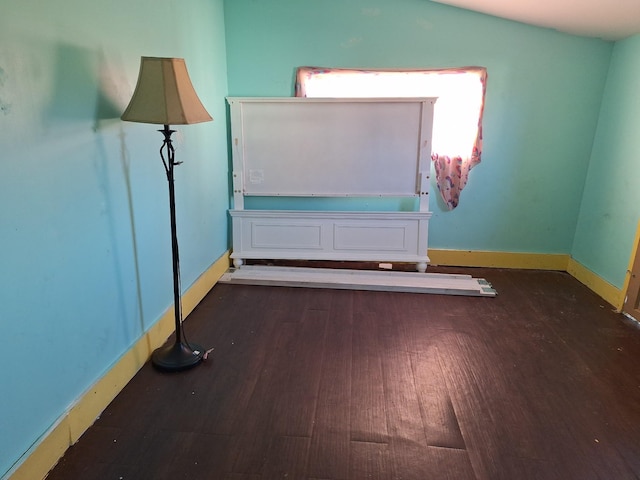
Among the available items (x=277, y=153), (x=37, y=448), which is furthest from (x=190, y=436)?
(x=277, y=153)

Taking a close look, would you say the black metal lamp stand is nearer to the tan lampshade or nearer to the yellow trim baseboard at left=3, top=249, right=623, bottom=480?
the yellow trim baseboard at left=3, top=249, right=623, bottom=480

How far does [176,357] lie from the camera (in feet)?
7.68

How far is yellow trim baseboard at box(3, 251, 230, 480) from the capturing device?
1.58 meters

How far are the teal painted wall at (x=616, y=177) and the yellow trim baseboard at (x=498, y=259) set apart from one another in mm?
254

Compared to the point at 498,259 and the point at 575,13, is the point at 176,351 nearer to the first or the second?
the point at 498,259

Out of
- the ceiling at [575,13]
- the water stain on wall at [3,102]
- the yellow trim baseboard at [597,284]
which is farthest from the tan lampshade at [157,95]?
the yellow trim baseboard at [597,284]

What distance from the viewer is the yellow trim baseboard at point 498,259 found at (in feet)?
12.8

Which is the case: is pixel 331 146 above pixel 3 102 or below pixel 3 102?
below

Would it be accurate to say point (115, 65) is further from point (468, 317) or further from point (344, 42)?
point (468, 317)


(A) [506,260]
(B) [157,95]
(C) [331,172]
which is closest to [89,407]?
(B) [157,95]

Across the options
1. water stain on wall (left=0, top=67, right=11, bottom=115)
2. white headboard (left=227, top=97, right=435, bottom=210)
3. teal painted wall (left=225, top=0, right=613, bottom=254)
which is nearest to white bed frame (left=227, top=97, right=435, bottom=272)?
white headboard (left=227, top=97, right=435, bottom=210)

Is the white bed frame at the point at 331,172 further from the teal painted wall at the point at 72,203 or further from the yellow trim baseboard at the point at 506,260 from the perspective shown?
the teal painted wall at the point at 72,203

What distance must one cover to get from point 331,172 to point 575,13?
2.02 metres

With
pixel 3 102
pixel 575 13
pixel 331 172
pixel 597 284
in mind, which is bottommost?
pixel 597 284
